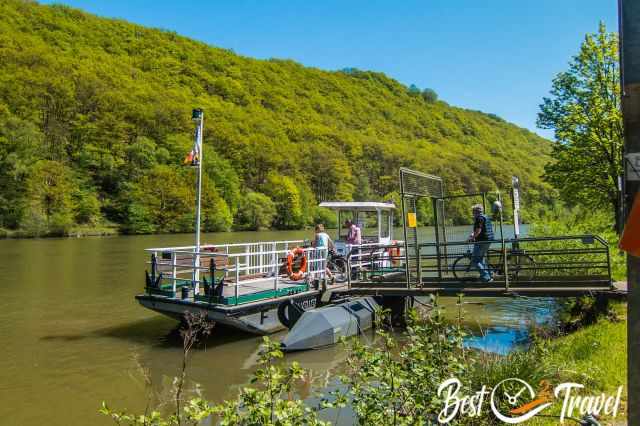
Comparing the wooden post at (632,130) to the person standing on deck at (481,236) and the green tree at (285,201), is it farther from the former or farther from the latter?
the green tree at (285,201)

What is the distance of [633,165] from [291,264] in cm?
1052

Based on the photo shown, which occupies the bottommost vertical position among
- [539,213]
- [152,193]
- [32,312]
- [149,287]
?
[32,312]

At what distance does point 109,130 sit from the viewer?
230 feet

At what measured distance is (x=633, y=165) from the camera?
112 inches

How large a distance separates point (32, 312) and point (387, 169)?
309 ft

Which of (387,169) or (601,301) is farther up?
(387,169)

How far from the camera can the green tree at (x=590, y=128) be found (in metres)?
17.8

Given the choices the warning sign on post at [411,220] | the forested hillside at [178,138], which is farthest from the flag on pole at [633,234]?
the forested hillside at [178,138]

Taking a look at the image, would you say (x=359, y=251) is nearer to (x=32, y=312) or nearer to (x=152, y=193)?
(x=32, y=312)

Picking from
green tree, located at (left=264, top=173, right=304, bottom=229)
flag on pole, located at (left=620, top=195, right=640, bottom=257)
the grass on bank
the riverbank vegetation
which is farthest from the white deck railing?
green tree, located at (left=264, top=173, right=304, bottom=229)

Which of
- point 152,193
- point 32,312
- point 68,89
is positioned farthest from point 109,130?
point 32,312
